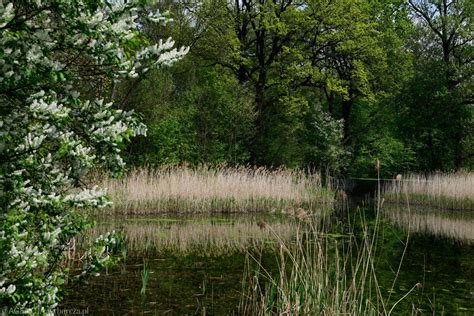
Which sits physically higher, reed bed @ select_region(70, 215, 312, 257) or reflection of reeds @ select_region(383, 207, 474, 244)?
reed bed @ select_region(70, 215, 312, 257)

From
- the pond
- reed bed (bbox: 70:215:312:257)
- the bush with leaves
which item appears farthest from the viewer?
reed bed (bbox: 70:215:312:257)

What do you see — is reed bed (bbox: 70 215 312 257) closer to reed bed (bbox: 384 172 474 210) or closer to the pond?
the pond

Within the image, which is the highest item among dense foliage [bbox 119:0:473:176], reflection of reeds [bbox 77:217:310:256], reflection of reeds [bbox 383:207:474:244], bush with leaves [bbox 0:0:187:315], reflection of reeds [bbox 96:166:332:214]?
dense foliage [bbox 119:0:473:176]

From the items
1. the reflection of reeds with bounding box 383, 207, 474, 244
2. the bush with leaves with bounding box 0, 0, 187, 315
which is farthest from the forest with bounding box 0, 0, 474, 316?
the reflection of reeds with bounding box 383, 207, 474, 244

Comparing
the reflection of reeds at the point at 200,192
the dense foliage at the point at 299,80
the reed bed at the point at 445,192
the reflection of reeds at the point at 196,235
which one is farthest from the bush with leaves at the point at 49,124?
the dense foliage at the point at 299,80

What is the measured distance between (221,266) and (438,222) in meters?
10.4

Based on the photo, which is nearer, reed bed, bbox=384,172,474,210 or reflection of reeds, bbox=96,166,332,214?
reflection of reeds, bbox=96,166,332,214

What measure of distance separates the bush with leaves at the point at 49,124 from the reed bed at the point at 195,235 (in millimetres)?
5455

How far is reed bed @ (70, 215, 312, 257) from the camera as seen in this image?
10234mm

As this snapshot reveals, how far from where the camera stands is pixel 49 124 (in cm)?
310

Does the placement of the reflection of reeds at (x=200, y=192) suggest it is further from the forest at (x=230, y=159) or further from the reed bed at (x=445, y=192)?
the reed bed at (x=445, y=192)

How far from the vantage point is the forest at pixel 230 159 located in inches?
124

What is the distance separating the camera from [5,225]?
2852 millimetres

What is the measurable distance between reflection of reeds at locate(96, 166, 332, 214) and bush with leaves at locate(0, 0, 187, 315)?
11041 mm
